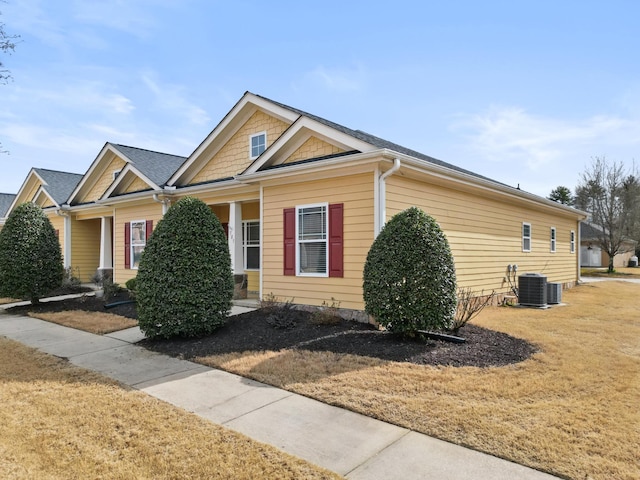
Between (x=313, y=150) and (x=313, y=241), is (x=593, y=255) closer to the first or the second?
(x=313, y=150)

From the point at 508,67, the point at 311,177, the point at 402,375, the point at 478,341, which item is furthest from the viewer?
the point at 508,67

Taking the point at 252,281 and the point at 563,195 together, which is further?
the point at 563,195

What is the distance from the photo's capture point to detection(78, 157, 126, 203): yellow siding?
1630cm

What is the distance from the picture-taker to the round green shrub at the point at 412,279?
620 centimetres

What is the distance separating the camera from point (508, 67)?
944 cm

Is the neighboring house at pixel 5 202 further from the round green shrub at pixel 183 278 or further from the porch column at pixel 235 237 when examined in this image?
the round green shrub at pixel 183 278

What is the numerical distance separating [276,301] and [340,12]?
267 inches

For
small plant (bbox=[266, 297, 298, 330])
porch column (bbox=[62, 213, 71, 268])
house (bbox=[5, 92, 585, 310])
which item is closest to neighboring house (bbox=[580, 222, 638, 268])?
house (bbox=[5, 92, 585, 310])

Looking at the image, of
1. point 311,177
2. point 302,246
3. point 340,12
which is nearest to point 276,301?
point 302,246

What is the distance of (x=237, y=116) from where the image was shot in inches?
455

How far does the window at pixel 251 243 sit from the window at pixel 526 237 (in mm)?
8791

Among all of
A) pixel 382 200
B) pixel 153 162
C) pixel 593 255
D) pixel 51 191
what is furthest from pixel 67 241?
pixel 593 255

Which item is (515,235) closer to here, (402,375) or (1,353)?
(402,375)

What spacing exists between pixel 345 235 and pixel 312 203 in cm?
113
